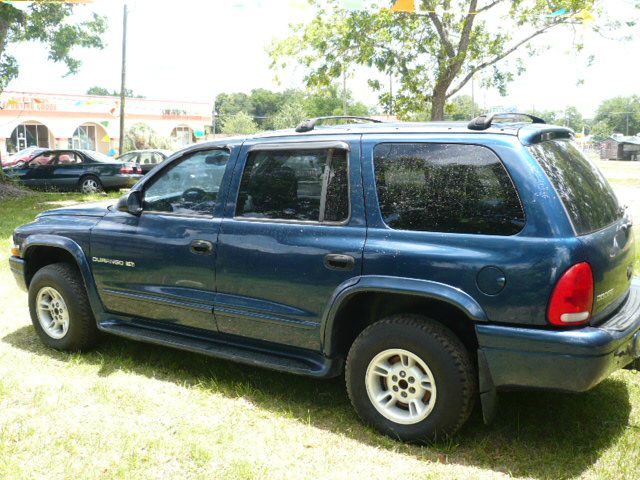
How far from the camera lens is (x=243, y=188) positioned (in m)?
4.26

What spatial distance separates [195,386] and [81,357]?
1154mm

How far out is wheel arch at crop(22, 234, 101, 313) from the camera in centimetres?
488

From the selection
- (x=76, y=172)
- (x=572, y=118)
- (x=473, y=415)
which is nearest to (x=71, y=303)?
(x=473, y=415)

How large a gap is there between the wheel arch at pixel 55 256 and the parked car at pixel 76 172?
46.6ft

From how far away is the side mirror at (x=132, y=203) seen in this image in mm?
4633

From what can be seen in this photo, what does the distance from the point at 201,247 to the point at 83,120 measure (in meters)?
51.2

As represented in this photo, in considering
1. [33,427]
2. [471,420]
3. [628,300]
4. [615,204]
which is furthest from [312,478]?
[615,204]

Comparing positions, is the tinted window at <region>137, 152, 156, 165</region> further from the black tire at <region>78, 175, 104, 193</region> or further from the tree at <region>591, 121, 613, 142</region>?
the tree at <region>591, 121, 613, 142</region>

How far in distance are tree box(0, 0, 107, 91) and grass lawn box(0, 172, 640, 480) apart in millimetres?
14687

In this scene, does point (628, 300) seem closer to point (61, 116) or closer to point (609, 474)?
point (609, 474)

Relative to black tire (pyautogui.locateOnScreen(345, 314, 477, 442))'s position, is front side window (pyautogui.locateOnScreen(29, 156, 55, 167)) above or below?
above

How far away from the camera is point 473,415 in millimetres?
3973

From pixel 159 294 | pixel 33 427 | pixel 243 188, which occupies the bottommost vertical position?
pixel 33 427

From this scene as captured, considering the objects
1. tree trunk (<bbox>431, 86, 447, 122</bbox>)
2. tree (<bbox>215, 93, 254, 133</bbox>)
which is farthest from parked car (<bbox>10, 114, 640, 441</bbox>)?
tree (<bbox>215, 93, 254, 133</bbox>)
